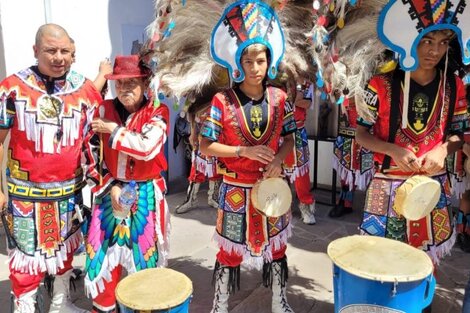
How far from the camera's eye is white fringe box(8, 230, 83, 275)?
2.72m

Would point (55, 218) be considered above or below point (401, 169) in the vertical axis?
below

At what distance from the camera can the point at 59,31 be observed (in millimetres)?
2646

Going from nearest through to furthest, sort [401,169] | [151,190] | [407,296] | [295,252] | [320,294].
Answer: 1. [407,296]
2. [401,169]
3. [151,190]
4. [320,294]
5. [295,252]

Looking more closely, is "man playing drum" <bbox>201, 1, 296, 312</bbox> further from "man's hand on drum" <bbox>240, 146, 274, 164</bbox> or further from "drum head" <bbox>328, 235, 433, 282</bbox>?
"drum head" <bbox>328, 235, 433, 282</bbox>

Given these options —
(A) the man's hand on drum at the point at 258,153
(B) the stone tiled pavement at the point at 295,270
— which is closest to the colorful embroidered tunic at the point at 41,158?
(B) the stone tiled pavement at the point at 295,270

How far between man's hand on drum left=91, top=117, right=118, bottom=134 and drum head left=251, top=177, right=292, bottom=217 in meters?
0.87

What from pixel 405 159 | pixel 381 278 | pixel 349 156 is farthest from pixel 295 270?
pixel 381 278

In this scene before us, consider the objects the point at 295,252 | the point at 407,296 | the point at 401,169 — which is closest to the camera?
the point at 407,296

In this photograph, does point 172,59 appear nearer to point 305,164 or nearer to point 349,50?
point 349,50

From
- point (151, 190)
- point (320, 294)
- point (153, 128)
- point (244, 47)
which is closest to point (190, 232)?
point (320, 294)

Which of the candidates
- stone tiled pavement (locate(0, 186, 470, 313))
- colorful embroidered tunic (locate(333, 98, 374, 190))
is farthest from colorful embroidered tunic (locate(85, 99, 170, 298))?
colorful embroidered tunic (locate(333, 98, 374, 190))

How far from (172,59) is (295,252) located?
87.4 inches

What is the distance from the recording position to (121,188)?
2682 millimetres

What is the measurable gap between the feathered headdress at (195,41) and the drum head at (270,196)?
753 millimetres
